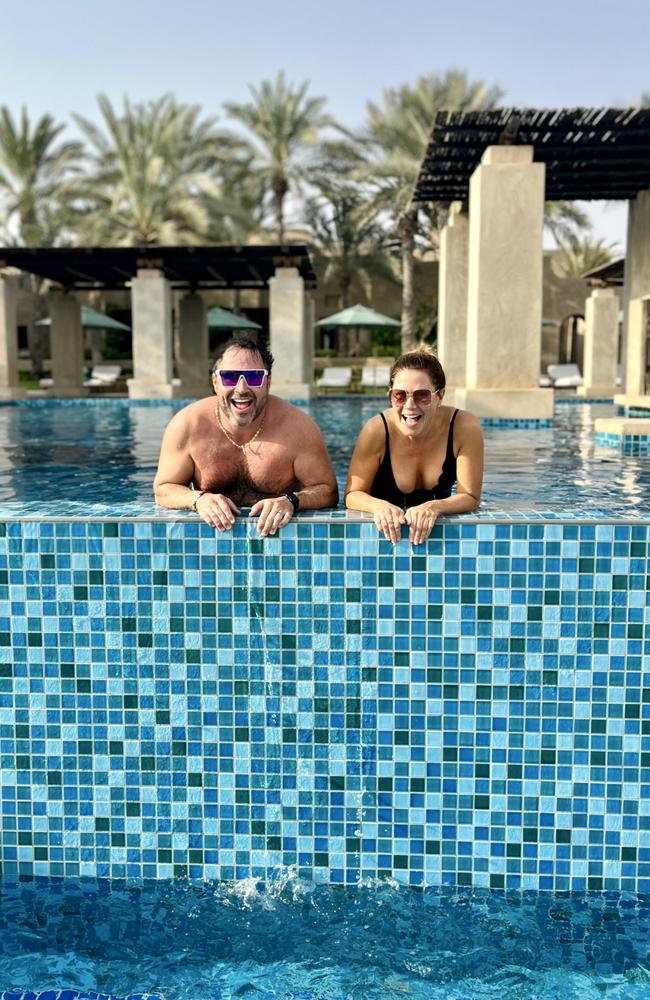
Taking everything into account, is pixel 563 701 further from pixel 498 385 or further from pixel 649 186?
pixel 649 186

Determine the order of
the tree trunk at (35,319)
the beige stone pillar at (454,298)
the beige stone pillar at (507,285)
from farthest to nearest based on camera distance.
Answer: the tree trunk at (35,319)
the beige stone pillar at (454,298)
the beige stone pillar at (507,285)

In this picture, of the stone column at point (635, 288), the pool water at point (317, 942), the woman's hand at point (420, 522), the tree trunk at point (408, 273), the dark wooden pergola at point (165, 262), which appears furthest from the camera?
the tree trunk at point (408, 273)

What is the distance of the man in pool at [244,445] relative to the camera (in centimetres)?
372

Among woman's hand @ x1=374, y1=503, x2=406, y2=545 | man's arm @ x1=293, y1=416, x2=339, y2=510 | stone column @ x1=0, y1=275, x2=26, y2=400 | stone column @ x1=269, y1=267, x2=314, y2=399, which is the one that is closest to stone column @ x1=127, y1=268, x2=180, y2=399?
stone column @ x1=269, y1=267, x2=314, y2=399

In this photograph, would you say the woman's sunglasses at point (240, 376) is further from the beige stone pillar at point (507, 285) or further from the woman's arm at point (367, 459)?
the beige stone pillar at point (507, 285)

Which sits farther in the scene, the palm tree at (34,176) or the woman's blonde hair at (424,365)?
the palm tree at (34,176)

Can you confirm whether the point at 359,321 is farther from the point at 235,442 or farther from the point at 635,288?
the point at 235,442

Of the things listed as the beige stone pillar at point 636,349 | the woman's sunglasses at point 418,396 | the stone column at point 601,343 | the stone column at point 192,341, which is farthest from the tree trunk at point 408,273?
the woman's sunglasses at point 418,396

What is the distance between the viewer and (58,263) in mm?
22500

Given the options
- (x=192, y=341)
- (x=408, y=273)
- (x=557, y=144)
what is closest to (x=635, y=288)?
(x=557, y=144)

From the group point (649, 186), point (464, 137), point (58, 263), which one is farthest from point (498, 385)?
point (58, 263)

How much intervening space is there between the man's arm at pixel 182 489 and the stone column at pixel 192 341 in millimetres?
24760

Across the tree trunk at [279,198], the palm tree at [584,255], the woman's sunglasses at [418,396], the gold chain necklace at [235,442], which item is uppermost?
the tree trunk at [279,198]

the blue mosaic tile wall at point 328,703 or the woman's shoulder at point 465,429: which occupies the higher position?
the woman's shoulder at point 465,429
